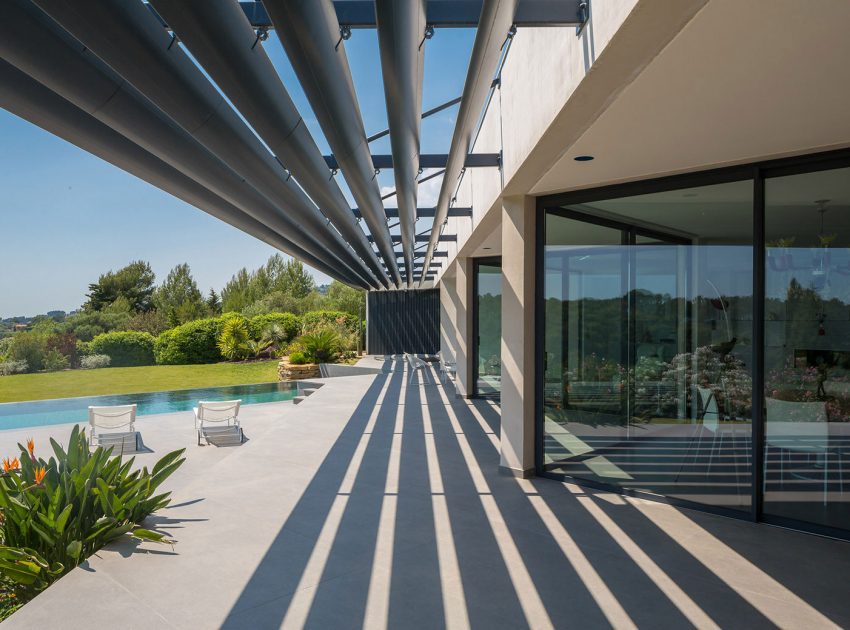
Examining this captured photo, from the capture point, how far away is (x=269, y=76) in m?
3.29

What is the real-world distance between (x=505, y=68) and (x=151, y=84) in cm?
401

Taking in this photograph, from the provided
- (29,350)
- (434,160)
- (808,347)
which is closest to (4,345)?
(29,350)

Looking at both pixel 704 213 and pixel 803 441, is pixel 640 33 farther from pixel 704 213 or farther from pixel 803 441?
pixel 803 441

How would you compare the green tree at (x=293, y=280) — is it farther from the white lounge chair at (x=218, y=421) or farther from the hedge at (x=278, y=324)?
the white lounge chair at (x=218, y=421)

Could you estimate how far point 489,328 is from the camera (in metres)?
11.9

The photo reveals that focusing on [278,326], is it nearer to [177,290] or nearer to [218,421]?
[218,421]

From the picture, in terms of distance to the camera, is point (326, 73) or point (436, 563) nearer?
point (326, 73)

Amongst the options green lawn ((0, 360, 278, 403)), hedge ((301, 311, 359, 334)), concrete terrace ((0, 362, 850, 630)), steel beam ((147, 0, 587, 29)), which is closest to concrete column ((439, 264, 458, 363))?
hedge ((301, 311, 359, 334))

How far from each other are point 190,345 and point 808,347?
1180 inches

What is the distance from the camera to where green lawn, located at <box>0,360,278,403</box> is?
23.8 meters

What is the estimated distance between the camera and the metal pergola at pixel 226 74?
8.29ft

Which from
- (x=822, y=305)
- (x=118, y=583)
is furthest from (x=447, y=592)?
(x=822, y=305)

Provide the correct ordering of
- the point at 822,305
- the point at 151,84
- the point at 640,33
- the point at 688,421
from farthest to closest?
the point at 688,421 → the point at 822,305 → the point at 151,84 → the point at 640,33

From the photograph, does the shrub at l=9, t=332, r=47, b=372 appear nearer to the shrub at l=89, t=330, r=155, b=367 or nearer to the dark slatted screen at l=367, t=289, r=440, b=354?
the shrub at l=89, t=330, r=155, b=367
